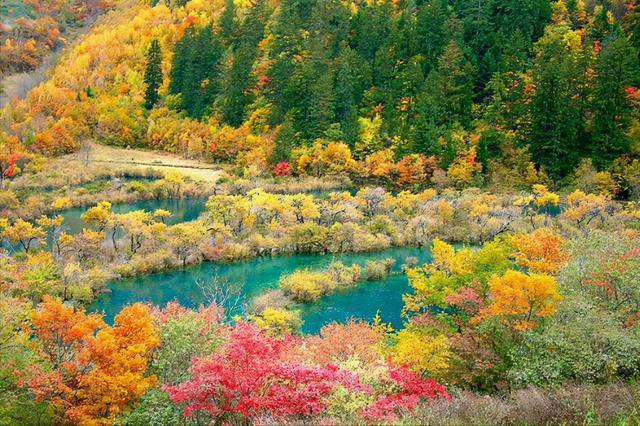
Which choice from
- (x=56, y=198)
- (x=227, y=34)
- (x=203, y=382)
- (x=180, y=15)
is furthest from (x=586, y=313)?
(x=180, y=15)

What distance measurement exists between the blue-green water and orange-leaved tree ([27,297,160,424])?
1685 cm

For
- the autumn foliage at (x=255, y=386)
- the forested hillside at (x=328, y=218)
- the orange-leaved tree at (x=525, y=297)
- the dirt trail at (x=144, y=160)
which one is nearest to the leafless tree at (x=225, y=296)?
the forested hillside at (x=328, y=218)

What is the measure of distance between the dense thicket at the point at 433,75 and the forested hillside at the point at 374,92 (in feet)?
0.72

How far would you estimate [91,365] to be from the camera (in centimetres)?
1872

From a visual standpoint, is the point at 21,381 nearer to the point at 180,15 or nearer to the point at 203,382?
the point at 203,382

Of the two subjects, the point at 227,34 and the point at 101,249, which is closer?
the point at 101,249

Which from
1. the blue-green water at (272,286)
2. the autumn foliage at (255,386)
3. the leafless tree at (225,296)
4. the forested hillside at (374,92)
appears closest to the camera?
the autumn foliage at (255,386)

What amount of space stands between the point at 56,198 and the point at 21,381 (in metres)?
51.3

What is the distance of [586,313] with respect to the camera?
17812mm

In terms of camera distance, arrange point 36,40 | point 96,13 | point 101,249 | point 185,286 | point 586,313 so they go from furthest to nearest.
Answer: point 96,13 < point 36,40 < point 101,249 < point 185,286 < point 586,313

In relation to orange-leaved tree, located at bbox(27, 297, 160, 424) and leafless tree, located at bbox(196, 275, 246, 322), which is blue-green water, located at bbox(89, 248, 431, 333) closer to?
leafless tree, located at bbox(196, 275, 246, 322)

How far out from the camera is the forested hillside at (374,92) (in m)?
66.5

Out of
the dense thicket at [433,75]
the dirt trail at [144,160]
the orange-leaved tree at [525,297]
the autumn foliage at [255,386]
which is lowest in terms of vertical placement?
the dirt trail at [144,160]

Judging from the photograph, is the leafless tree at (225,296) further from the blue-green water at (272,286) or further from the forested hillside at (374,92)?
the forested hillside at (374,92)
